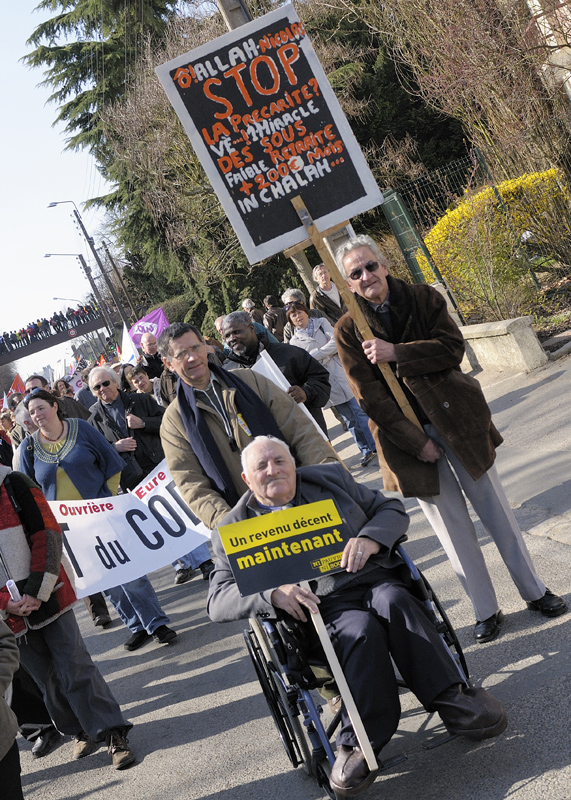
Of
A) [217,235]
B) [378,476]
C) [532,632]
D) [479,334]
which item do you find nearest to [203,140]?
[532,632]

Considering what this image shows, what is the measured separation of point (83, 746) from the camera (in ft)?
17.7

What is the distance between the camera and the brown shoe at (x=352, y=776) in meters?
3.31

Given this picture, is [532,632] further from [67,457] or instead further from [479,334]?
[479,334]

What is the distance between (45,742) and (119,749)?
1004mm

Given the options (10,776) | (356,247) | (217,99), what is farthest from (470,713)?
(217,99)

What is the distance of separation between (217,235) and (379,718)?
24348 mm

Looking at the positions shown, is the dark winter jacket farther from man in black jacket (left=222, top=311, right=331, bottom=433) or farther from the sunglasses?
man in black jacket (left=222, top=311, right=331, bottom=433)

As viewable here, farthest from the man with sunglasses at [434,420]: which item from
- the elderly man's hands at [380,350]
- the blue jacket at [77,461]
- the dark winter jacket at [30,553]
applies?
the blue jacket at [77,461]

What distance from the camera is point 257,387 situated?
4.59m

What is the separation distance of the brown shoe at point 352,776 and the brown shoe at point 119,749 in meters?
2.00

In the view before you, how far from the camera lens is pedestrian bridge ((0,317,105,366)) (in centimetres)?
6562

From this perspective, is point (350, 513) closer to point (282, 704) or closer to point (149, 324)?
point (282, 704)

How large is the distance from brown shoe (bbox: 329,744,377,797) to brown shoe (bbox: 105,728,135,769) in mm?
1997

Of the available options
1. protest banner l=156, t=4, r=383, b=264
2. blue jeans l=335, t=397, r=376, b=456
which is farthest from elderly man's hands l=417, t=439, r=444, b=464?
blue jeans l=335, t=397, r=376, b=456
